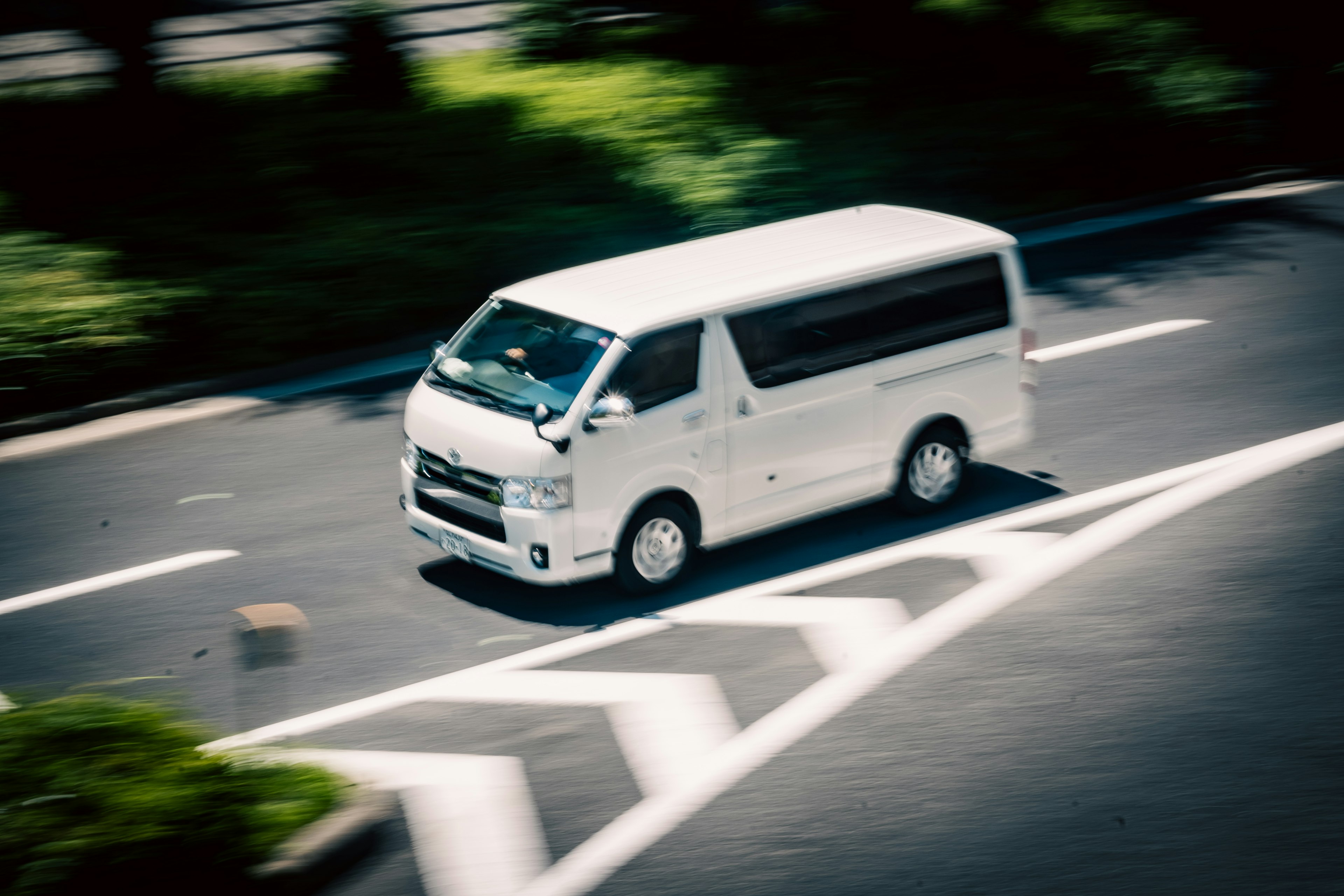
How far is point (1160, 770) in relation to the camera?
737 centimetres

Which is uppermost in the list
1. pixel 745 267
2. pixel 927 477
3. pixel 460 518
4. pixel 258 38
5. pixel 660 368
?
pixel 258 38

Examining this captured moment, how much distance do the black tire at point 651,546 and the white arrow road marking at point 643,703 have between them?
0.88 meters

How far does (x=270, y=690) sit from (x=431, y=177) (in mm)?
9280

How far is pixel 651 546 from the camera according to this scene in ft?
30.6

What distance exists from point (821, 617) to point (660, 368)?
76.3 inches

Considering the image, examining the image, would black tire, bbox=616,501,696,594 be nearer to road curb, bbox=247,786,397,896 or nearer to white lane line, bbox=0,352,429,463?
road curb, bbox=247,786,397,896

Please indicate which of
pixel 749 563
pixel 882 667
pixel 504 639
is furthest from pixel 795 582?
pixel 504 639

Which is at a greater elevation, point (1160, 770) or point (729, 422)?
point (729, 422)

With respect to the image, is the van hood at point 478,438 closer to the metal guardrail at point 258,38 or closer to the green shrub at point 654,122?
the green shrub at point 654,122

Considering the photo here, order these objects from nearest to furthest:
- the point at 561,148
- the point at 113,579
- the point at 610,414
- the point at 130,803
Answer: the point at 130,803
the point at 610,414
the point at 113,579
the point at 561,148

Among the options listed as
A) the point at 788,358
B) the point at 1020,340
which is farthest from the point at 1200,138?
the point at 788,358

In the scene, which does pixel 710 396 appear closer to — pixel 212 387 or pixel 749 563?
pixel 749 563

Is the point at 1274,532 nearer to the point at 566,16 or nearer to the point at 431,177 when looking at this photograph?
the point at 431,177

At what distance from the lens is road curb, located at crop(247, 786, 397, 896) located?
252 inches
